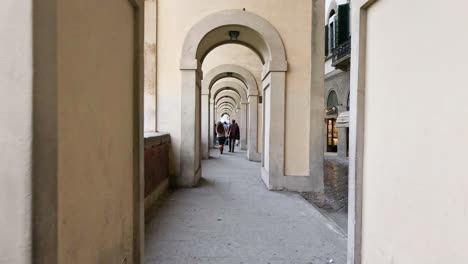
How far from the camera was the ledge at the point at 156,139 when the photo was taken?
598cm

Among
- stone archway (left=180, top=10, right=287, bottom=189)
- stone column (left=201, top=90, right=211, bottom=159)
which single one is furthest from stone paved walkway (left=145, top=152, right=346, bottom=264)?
stone column (left=201, top=90, right=211, bottom=159)

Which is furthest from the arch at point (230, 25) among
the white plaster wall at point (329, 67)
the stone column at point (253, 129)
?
the white plaster wall at point (329, 67)

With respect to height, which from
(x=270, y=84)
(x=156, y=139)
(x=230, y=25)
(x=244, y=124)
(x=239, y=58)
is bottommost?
(x=156, y=139)

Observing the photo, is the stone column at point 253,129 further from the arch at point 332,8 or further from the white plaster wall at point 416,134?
the white plaster wall at point 416,134

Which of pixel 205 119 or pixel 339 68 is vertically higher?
pixel 339 68

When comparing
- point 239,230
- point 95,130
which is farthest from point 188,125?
point 95,130

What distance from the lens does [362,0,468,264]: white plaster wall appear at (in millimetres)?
1862

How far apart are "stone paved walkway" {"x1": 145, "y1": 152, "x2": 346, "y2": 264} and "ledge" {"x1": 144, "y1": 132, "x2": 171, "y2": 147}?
3.70ft

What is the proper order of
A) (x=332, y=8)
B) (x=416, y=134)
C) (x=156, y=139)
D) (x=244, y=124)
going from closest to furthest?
(x=416, y=134) → (x=156, y=139) → (x=244, y=124) → (x=332, y=8)

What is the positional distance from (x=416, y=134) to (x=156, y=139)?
5.16 m

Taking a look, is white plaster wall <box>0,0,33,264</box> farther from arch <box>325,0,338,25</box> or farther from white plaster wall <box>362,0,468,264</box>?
arch <box>325,0,338,25</box>

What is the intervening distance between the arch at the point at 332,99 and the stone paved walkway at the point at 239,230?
50.7 ft

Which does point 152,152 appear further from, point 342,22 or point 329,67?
point 329,67

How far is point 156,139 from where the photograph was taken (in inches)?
261
